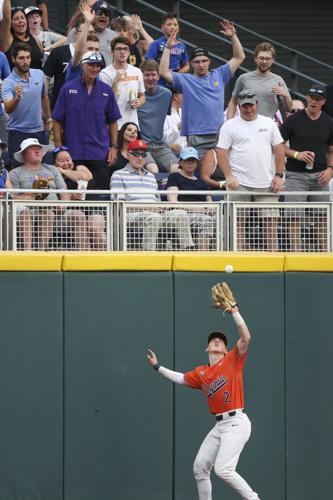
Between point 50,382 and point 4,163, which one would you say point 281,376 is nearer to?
point 50,382

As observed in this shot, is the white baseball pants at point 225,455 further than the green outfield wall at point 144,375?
No

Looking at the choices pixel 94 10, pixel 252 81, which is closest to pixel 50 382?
pixel 252 81

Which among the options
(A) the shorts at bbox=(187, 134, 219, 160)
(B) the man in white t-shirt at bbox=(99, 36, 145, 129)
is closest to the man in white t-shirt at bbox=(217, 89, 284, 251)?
(A) the shorts at bbox=(187, 134, 219, 160)

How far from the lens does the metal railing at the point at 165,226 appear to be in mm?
14383

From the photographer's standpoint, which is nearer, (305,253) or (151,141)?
(305,253)

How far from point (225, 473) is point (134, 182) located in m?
3.62

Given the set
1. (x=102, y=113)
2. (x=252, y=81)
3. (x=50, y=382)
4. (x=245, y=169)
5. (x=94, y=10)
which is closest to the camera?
(x=50, y=382)

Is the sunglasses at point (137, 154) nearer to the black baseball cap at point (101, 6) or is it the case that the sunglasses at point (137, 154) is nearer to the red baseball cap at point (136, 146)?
the red baseball cap at point (136, 146)

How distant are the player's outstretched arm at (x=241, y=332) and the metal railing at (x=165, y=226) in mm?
1693

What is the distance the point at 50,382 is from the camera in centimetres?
1413

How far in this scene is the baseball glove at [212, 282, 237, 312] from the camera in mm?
13094

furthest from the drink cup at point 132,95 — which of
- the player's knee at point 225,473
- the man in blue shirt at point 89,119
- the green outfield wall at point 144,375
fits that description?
the player's knee at point 225,473

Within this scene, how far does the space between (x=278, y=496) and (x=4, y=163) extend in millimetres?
4757

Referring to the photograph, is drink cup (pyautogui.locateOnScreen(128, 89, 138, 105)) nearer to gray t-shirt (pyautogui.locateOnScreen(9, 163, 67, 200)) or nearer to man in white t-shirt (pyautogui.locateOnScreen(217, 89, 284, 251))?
man in white t-shirt (pyautogui.locateOnScreen(217, 89, 284, 251))
